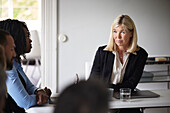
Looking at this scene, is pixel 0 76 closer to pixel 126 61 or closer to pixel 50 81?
pixel 126 61

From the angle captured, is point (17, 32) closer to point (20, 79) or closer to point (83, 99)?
point (20, 79)

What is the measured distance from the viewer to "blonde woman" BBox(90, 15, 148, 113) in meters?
2.86

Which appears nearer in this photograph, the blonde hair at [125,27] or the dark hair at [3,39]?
the dark hair at [3,39]

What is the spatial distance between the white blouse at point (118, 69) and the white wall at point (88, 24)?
1.49m

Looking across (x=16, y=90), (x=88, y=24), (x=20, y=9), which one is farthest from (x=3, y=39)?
(x=20, y=9)

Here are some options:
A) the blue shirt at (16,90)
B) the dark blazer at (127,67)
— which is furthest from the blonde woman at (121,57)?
the blue shirt at (16,90)

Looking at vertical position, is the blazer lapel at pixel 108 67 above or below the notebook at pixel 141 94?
above

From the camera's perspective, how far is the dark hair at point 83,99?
565 mm

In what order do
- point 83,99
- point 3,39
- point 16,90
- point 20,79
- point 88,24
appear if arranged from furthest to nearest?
point 88,24 → point 20,79 → point 16,90 → point 3,39 → point 83,99

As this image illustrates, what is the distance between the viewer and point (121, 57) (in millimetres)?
2922

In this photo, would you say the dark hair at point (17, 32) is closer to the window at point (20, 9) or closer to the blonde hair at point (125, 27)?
the blonde hair at point (125, 27)

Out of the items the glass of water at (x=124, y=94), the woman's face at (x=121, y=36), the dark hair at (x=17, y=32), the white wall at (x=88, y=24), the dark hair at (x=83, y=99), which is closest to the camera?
the dark hair at (x=83, y=99)

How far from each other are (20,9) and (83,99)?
7.08m

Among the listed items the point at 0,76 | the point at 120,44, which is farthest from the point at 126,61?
the point at 0,76
